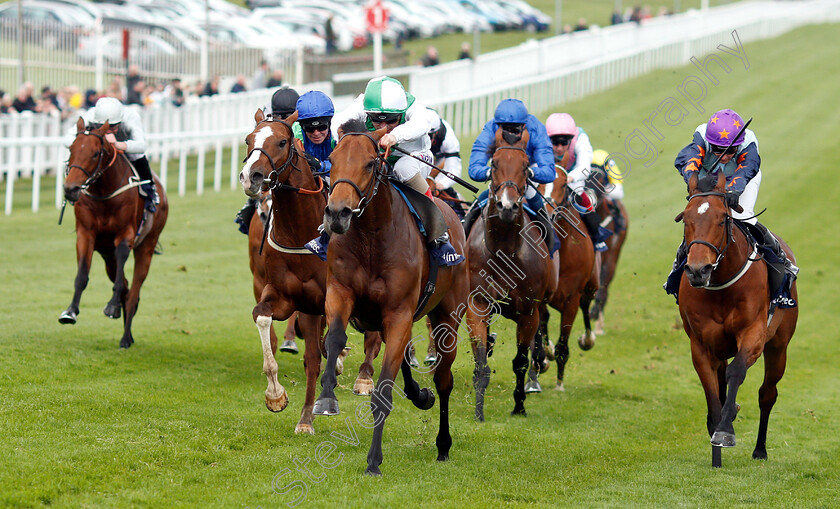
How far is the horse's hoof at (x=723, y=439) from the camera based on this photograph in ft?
23.1

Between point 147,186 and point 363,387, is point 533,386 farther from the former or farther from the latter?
point 147,186

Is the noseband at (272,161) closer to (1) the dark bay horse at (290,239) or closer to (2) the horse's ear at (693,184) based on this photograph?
(1) the dark bay horse at (290,239)

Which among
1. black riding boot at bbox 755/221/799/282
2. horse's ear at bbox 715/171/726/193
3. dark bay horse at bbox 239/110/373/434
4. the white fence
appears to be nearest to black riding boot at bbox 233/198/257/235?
dark bay horse at bbox 239/110/373/434

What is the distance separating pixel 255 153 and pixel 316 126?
79cm

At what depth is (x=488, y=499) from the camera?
21.2 ft

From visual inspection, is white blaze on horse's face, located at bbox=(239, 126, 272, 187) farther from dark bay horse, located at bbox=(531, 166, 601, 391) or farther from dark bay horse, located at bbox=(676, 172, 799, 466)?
dark bay horse, located at bbox=(531, 166, 601, 391)

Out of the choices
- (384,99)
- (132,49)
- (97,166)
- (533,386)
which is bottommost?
(533,386)

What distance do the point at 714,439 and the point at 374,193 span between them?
2792 millimetres

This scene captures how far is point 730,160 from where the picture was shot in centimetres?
773

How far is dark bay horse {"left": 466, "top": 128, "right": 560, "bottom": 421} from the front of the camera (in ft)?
29.7

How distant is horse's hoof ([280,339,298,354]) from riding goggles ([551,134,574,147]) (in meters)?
3.37

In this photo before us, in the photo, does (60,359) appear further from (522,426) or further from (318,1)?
(318,1)

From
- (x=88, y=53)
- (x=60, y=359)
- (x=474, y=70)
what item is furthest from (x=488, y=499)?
(x=88, y=53)

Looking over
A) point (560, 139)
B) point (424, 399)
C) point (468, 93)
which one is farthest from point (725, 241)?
point (468, 93)
